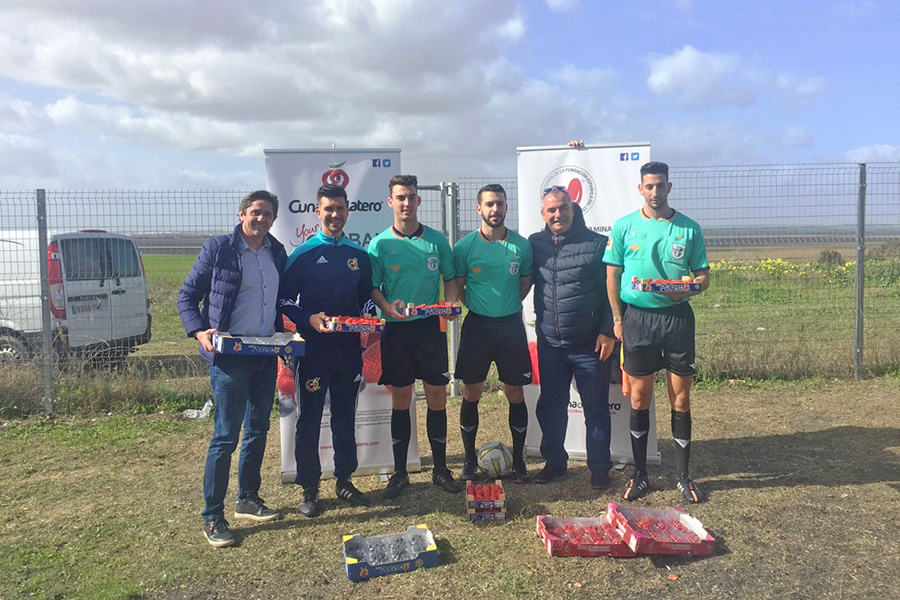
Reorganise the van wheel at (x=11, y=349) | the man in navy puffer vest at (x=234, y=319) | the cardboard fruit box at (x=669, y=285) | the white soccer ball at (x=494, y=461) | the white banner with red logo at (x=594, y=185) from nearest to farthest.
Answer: the man in navy puffer vest at (x=234, y=319) < the cardboard fruit box at (x=669, y=285) < the white soccer ball at (x=494, y=461) < the white banner with red logo at (x=594, y=185) < the van wheel at (x=11, y=349)

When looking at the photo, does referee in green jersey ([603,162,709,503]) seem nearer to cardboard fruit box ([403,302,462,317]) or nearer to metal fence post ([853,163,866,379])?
cardboard fruit box ([403,302,462,317])

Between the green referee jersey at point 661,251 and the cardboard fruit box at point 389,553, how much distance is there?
7.38 feet

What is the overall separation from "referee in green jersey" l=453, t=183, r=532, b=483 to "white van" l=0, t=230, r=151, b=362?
4907mm

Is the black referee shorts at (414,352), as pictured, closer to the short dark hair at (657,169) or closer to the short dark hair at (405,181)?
the short dark hair at (405,181)

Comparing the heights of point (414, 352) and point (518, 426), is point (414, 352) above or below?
above

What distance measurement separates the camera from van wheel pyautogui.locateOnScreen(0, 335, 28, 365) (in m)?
7.67

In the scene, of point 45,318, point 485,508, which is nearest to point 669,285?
point 485,508

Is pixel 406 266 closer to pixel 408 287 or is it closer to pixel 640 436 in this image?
pixel 408 287

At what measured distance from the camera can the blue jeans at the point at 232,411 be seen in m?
4.04

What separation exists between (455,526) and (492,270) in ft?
6.16

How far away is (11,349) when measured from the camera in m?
7.90

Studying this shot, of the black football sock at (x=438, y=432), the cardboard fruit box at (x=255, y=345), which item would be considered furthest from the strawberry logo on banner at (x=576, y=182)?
the cardboard fruit box at (x=255, y=345)

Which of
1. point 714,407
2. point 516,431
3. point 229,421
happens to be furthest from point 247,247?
point 714,407

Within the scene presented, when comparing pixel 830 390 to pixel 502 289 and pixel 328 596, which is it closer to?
pixel 502 289
